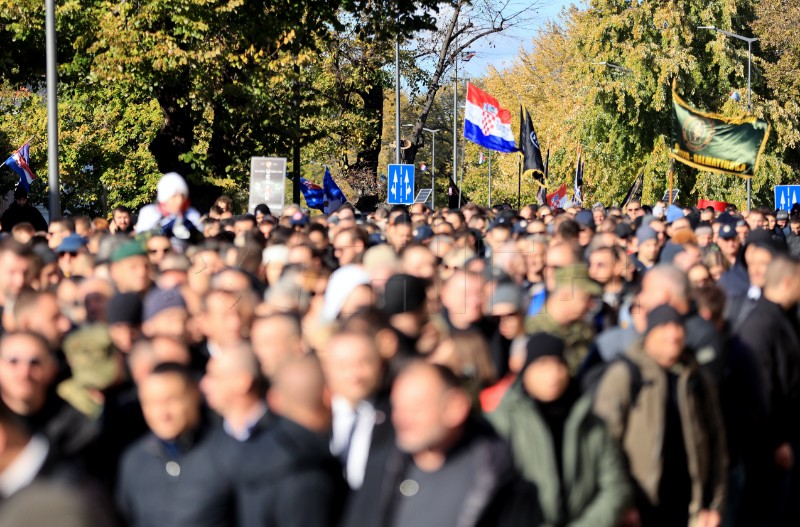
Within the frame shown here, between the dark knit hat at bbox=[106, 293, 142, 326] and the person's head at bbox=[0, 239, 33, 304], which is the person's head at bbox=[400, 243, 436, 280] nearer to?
the dark knit hat at bbox=[106, 293, 142, 326]

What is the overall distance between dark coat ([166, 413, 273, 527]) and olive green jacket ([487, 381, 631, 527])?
3.09ft

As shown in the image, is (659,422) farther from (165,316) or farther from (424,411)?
(165,316)

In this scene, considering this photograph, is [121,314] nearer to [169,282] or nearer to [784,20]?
[169,282]

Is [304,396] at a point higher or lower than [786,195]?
lower

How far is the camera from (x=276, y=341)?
18.4 feet

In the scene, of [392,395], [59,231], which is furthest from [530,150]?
[392,395]

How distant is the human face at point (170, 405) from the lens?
15.8 ft

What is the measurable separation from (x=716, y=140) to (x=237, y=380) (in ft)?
53.1

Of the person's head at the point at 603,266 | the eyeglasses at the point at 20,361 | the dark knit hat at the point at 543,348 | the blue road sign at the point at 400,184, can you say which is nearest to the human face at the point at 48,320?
the eyeglasses at the point at 20,361

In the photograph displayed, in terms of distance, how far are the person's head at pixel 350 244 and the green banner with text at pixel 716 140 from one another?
10.6 meters

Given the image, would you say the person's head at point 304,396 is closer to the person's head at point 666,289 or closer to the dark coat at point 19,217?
the person's head at point 666,289

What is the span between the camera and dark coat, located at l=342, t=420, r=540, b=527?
4145 mm

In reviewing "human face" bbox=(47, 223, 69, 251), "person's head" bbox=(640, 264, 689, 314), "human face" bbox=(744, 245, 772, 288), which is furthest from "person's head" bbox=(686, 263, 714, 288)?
"human face" bbox=(47, 223, 69, 251)

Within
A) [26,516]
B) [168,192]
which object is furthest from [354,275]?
[26,516]
